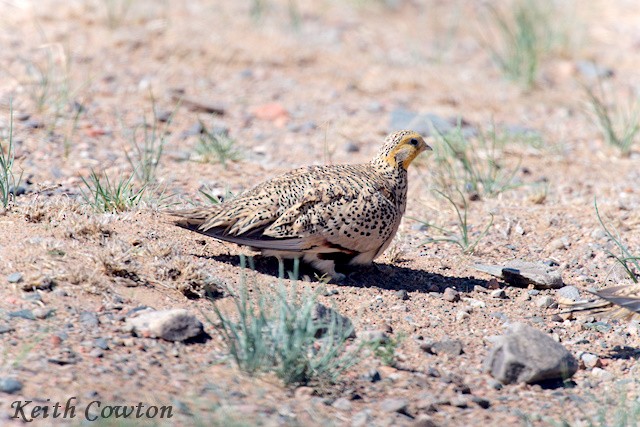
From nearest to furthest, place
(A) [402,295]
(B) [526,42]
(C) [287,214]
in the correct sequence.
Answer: (C) [287,214]
(A) [402,295]
(B) [526,42]

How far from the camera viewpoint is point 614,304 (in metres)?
4.97

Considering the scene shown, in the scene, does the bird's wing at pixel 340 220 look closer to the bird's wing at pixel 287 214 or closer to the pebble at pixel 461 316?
the bird's wing at pixel 287 214

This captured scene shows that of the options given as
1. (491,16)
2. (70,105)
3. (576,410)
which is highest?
(491,16)

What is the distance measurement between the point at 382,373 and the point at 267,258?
4.40ft

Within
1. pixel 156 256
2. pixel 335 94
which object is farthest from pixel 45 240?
pixel 335 94

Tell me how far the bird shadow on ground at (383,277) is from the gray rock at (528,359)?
102 cm

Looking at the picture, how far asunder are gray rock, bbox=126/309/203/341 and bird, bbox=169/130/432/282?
0.81 meters

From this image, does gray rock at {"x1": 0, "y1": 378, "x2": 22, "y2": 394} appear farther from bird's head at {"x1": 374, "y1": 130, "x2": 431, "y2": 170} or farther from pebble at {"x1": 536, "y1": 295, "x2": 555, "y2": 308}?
pebble at {"x1": 536, "y1": 295, "x2": 555, "y2": 308}

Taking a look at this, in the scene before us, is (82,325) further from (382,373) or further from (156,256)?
(382,373)

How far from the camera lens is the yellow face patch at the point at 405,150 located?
219 inches

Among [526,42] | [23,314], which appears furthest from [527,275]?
[526,42]

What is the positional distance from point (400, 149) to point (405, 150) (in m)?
0.03

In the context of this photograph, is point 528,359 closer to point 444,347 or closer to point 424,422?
point 444,347

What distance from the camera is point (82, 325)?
417cm
